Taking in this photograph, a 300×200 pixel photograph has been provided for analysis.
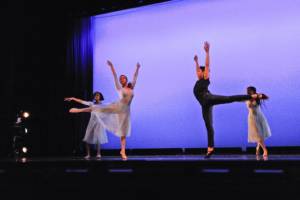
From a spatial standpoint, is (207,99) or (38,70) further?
(38,70)

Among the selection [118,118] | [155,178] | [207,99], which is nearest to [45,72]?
[118,118]

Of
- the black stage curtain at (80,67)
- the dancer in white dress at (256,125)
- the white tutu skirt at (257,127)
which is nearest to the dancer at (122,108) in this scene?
the dancer in white dress at (256,125)

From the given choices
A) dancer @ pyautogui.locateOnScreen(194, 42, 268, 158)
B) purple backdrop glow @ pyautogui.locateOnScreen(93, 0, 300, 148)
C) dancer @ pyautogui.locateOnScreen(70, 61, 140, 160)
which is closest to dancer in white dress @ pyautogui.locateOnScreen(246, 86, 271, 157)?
purple backdrop glow @ pyautogui.locateOnScreen(93, 0, 300, 148)

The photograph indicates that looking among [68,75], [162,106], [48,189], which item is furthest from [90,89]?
[48,189]

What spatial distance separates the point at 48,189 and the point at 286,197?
124 inches

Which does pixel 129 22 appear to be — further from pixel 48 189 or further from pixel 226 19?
pixel 48 189

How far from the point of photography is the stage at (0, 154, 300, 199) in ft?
14.4

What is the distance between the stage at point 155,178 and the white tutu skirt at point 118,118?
1.09 metres

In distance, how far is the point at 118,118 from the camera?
674 centimetres

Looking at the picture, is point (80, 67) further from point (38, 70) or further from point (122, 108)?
point (122, 108)

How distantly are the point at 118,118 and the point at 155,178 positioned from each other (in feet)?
6.30

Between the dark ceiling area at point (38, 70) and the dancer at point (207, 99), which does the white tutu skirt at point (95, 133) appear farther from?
the dancer at point (207, 99)

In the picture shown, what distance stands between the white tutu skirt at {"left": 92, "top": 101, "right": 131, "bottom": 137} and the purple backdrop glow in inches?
68.3

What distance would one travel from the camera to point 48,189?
5520 millimetres
